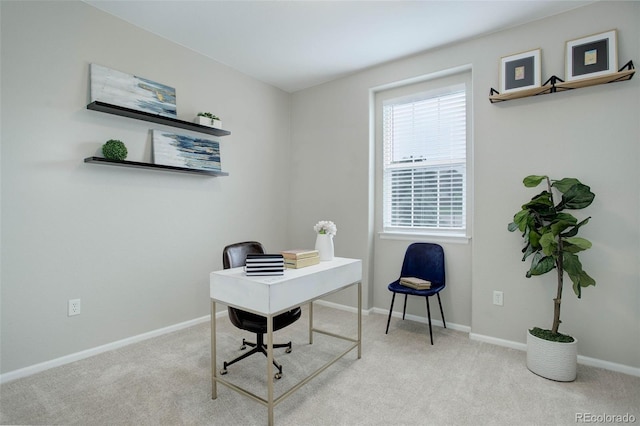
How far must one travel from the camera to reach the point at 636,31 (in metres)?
2.30

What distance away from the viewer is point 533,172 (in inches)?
105

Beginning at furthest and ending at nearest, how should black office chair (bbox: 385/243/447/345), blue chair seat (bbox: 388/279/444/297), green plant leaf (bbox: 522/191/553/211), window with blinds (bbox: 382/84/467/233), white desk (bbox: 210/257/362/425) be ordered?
1. window with blinds (bbox: 382/84/467/233)
2. black office chair (bbox: 385/243/447/345)
3. blue chair seat (bbox: 388/279/444/297)
4. green plant leaf (bbox: 522/191/553/211)
5. white desk (bbox: 210/257/362/425)

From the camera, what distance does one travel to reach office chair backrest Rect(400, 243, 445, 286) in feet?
10.5

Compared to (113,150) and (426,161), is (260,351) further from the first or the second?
(426,161)

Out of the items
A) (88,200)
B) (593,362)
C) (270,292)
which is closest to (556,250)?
(593,362)

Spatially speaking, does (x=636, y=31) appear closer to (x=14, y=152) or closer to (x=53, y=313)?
(x=14, y=152)

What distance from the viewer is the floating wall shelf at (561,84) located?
2281 mm

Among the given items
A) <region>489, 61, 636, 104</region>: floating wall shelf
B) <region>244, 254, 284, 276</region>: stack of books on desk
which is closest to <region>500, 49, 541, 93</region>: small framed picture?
<region>489, 61, 636, 104</region>: floating wall shelf

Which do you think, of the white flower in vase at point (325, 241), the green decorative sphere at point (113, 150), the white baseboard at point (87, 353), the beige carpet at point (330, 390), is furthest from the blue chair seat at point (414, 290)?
the green decorative sphere at point (113, 150)

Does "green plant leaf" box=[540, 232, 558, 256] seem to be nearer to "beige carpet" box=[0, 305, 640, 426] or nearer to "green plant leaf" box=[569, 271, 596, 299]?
"green plant leaf" box=[569, 271, 596, 299]

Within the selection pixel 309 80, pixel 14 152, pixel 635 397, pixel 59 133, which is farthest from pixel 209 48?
pixel 635 397

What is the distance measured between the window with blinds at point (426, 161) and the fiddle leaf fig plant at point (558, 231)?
33.0 inches

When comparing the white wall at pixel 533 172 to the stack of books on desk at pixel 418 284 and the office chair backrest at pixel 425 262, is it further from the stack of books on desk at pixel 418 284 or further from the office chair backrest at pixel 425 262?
the stack of books on desk at pixel 418 284

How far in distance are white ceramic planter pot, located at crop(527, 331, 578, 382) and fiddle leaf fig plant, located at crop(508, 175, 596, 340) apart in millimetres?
160
